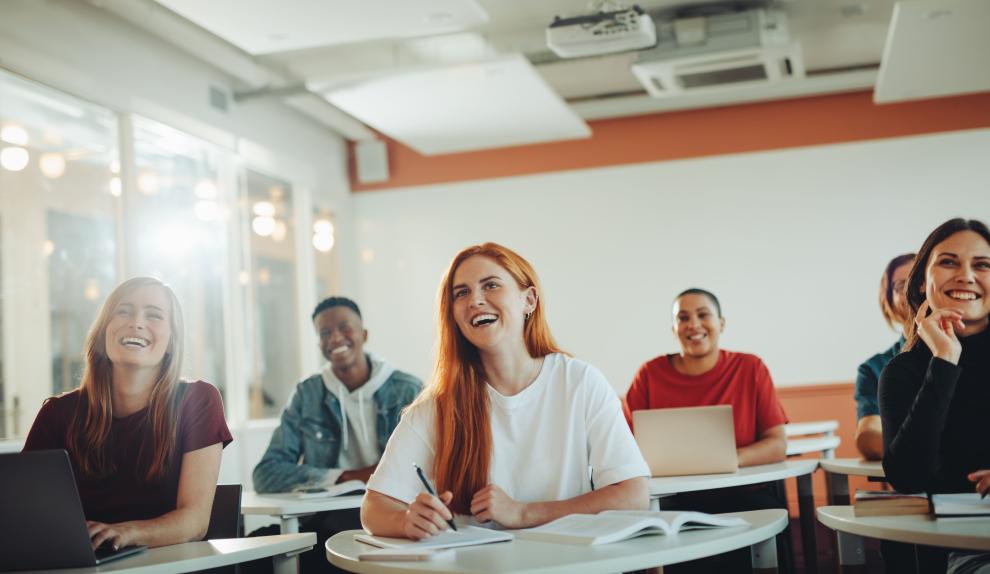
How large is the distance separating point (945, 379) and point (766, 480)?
1.12 metres

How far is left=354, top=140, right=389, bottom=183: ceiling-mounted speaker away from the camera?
27.6ft

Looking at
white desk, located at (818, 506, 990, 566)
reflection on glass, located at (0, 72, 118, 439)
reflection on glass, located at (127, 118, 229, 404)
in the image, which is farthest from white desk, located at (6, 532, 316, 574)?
reflection on glass, located at (127, 118, 229, 404)

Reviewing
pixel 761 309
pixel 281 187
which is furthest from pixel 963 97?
pixel 281 187

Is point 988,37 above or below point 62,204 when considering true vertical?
above

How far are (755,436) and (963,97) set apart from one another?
4.58 m

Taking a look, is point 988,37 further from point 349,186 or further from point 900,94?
point 349,186

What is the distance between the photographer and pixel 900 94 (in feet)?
21.9

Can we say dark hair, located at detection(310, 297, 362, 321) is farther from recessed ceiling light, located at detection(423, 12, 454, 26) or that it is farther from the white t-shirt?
the white t-shirt

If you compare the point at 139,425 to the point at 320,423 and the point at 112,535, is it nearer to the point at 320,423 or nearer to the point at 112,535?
the point at 112,535

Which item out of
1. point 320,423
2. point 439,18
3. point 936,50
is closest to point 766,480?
point 320,423

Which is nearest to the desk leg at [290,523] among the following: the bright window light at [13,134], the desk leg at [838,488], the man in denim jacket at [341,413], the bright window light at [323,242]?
the man in denim jacket at [341,413]

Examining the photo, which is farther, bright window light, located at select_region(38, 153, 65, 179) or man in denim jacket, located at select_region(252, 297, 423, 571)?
bright window light, located at select_region(38, 153, 65, 179)

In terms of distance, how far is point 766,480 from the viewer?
132 inches

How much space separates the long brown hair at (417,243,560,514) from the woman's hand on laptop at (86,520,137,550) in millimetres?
755
